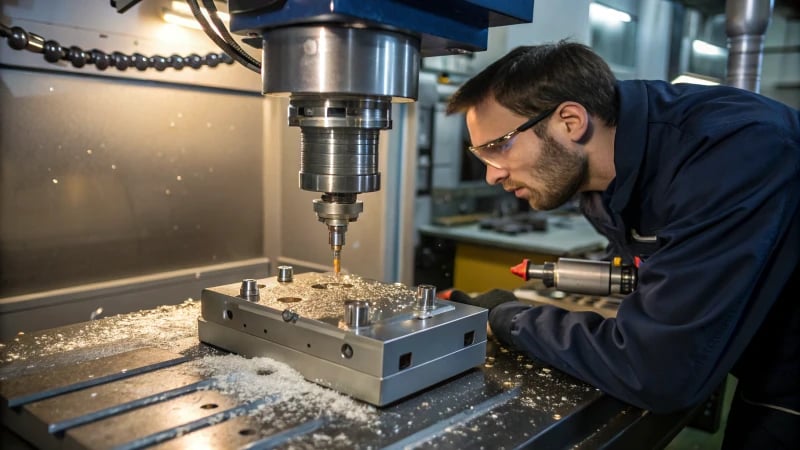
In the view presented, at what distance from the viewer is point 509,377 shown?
83 cm

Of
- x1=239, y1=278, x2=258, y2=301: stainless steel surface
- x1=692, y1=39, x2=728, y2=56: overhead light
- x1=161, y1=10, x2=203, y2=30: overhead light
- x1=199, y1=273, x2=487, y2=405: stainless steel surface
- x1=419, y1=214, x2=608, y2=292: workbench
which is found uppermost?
x1=692, y1=39, x2=728, y2=56: overhead light

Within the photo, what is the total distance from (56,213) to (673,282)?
3.73 ft

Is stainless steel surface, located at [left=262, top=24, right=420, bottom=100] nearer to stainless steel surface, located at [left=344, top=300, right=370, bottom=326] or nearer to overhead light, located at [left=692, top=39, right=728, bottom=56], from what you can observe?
stainless steel surface, located at [left=344, top=300, right=370, bottom=326]

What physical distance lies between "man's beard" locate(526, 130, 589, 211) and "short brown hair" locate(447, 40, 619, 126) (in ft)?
0.26

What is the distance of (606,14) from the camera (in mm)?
1742

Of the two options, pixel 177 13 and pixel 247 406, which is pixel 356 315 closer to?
pixel 247 406

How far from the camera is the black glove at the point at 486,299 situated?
1082mm

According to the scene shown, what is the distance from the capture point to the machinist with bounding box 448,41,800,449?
0.80 metres

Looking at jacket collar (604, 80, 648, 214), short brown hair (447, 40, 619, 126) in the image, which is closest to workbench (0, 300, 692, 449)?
jacket collar (604, 80, 648, 214)

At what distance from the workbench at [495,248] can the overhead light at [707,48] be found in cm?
96

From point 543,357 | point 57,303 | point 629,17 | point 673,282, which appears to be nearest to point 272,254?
point 57,303

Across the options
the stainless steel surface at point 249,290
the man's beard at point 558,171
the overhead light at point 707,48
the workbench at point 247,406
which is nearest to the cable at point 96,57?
the workbench at point 247,406

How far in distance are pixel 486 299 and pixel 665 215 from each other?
35 cm

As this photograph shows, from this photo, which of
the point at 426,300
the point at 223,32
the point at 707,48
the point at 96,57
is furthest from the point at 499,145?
the point at 707,48
